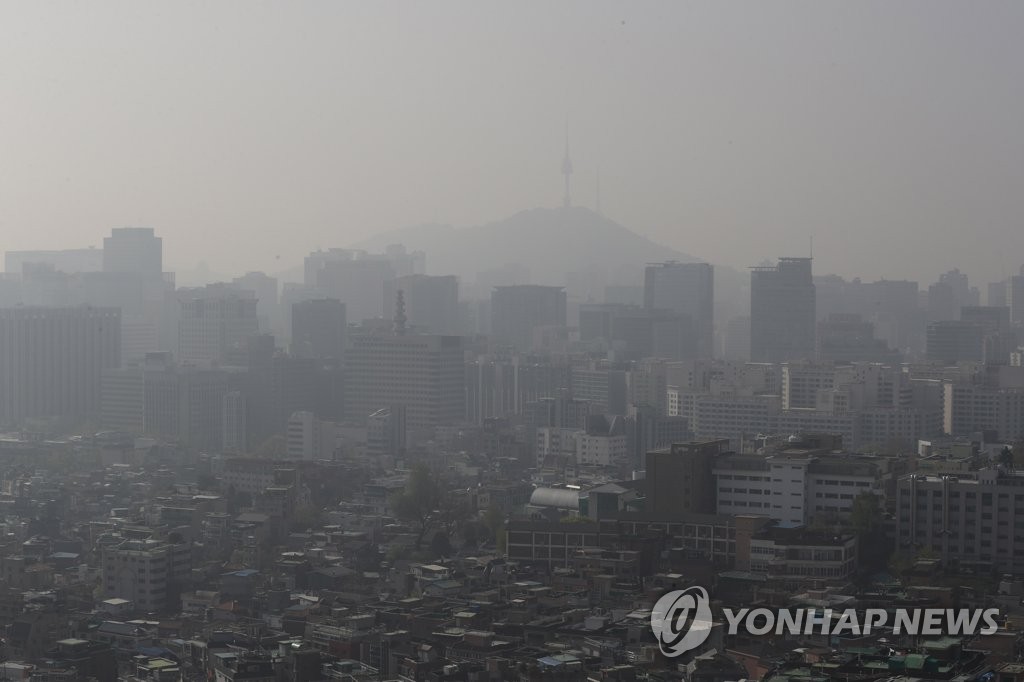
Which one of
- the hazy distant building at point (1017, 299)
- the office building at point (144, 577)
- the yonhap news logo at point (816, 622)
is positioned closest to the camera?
the yonhap news logo at point (816, 622)

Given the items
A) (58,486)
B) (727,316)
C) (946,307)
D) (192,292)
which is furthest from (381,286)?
(58,486)

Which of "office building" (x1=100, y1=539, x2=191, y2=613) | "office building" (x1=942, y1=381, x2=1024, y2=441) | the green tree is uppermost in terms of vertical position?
"office building" (x1=942, y1=381, x2=1024, y2=441)

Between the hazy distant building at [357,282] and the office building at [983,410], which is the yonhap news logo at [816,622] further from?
the hazy distant building at [357,282]

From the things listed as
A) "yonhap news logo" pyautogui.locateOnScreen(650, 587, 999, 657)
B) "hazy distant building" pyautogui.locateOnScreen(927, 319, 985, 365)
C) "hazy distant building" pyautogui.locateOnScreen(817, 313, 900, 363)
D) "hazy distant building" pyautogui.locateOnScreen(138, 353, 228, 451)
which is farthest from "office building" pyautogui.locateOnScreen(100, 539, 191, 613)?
"hazy distant building" pyautogui.locateOnScreen(927, 319, 985, 365)

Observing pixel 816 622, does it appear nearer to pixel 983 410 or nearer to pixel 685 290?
pixel 983 410

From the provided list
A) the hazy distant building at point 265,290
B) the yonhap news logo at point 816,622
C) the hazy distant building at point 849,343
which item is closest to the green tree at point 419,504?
the yonhap news logo at point 816,622

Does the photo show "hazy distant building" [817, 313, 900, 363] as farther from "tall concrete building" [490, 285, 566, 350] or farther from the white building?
the white building

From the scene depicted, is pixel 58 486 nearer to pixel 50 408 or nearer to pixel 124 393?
pixel 124 393
